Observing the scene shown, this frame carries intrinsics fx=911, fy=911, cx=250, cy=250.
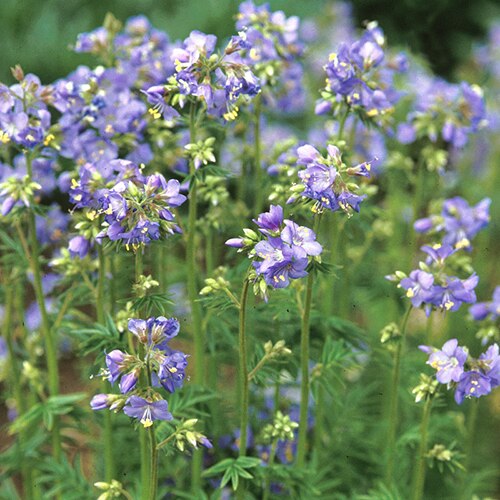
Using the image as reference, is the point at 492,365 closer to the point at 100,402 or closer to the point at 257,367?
the point at 257,367

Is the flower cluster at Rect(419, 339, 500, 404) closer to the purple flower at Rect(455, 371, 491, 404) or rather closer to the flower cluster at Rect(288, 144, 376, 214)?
the purple flower at Rect(455, 371, 491, 404)

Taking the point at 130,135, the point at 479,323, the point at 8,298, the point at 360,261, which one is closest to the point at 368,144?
the point at 360,261

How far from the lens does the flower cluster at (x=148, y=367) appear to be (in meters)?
2.37

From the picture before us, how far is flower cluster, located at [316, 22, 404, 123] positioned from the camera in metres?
2.94

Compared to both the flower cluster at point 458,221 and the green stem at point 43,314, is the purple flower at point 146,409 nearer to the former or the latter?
the green stem at point 43,314

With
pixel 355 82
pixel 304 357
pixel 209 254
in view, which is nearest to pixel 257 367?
pixel 304 357

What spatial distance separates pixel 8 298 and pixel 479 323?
180 centimetres

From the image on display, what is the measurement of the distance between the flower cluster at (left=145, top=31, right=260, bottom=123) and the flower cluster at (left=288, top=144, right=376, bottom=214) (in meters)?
0.30

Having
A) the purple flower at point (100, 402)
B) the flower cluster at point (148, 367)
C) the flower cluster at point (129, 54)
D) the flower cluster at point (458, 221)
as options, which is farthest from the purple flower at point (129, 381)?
the flower cluster at point (458, 221)

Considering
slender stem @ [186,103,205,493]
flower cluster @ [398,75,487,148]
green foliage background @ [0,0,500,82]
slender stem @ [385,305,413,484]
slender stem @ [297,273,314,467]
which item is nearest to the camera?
slender stem @ [297,273,314,467]

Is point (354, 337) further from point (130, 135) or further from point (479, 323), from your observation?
point (130, 135)

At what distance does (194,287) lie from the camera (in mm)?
3031

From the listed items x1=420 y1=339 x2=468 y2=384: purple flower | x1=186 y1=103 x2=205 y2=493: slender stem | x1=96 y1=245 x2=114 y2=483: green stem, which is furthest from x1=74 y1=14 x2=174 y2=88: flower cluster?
x1=420 y1=339 x2=468 y2=384: purple flower

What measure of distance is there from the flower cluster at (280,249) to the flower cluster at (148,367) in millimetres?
278
